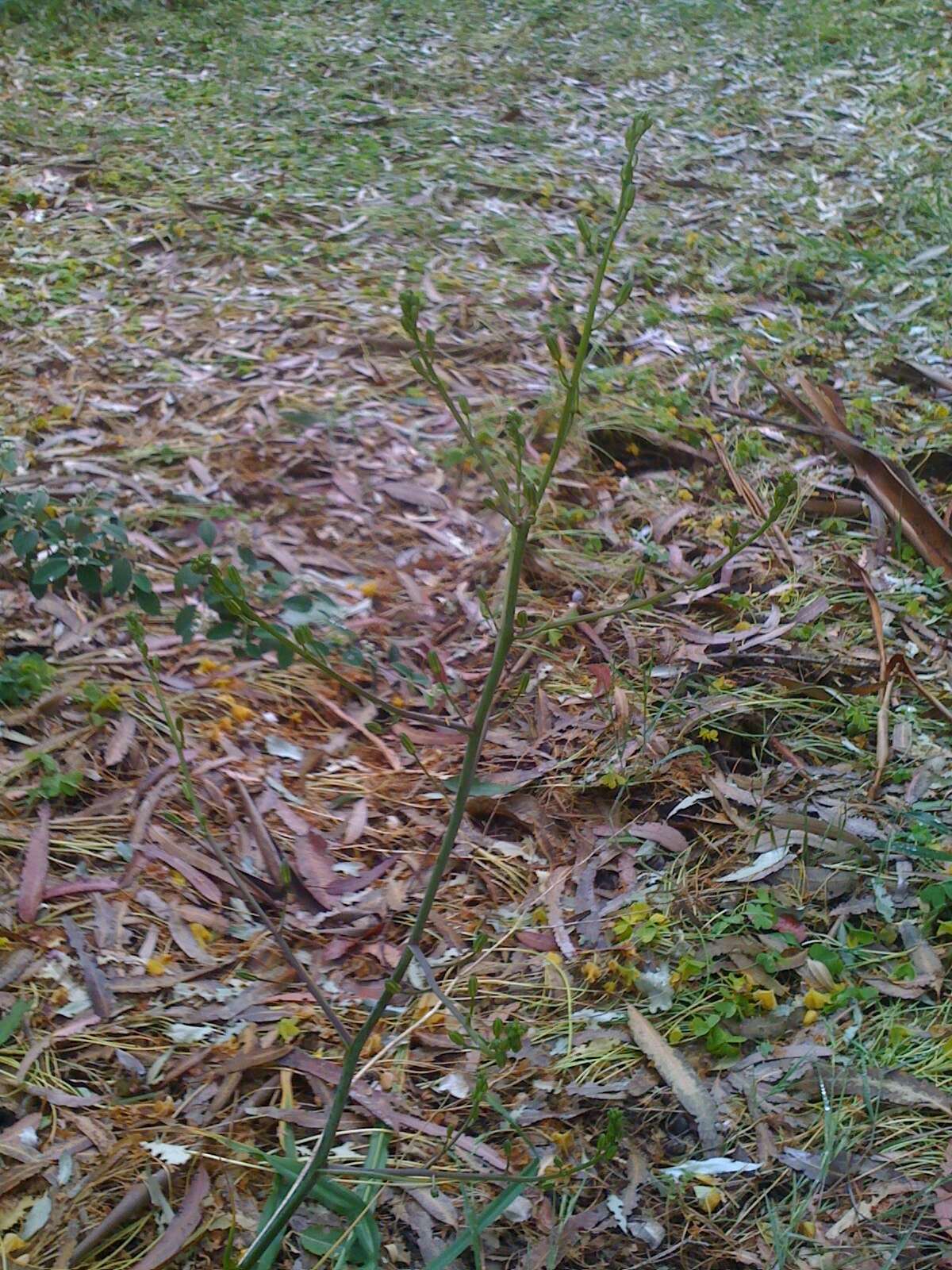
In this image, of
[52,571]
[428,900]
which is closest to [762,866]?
[428,900]

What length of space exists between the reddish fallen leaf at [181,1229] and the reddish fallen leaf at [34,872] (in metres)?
0.47

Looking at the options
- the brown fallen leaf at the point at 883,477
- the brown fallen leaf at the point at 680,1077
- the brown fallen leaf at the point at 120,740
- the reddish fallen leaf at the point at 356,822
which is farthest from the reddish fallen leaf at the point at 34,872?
the brown fallen leaf at the point at 883,477

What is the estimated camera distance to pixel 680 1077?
143cm

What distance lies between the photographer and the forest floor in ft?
4.39

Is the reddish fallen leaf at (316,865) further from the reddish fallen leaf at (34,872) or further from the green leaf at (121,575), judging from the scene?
the green leaf at (121,575)

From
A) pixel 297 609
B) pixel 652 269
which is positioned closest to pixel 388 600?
pixel 297 609

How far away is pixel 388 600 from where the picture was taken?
7.51 ft

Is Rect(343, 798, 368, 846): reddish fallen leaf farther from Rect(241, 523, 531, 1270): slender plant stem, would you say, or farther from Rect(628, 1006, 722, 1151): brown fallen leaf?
Rect(241, 523, 531, 1270): slender plant stem

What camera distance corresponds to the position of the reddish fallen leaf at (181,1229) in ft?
4.03

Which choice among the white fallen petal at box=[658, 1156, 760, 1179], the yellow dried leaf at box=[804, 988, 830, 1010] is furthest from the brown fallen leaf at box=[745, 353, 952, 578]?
the white fallen petal at box=[658, 1156, 760, 1179]

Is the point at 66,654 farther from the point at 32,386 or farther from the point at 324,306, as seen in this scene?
the point at 324,306

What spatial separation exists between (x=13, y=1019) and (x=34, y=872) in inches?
10.1

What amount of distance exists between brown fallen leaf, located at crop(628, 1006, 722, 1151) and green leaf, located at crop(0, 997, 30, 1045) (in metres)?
0.81

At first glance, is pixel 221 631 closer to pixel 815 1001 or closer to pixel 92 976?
pixel 92 976
